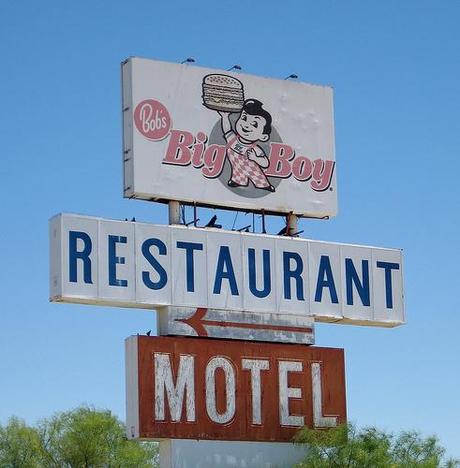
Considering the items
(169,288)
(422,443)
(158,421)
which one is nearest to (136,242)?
(169,288)

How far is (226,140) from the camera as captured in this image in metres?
40.6

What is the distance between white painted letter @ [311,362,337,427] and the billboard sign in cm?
143

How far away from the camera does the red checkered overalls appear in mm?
40625

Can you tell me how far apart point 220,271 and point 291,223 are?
305cm

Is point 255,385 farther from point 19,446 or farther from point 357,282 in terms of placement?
point 19,446

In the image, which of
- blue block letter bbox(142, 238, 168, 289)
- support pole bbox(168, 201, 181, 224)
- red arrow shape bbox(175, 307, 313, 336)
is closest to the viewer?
blue block letter bbox(142, 238, 168, 289)

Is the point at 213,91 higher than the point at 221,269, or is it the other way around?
the point at 213,91

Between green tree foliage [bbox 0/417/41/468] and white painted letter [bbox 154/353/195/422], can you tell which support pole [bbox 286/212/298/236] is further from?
green tree foliage [bbox 0/417/41/468]

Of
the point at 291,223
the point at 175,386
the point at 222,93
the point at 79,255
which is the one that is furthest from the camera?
the point at 291,223

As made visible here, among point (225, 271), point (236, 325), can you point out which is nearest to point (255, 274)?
point (225, 271)

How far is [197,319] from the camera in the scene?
127ft

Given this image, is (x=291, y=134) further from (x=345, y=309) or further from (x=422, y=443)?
(x=422, y=443)

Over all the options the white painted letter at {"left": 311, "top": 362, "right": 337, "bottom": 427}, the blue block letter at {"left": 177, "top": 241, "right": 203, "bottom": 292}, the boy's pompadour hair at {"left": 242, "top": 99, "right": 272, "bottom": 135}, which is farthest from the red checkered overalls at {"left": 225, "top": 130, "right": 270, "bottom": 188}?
the white painted letter at {"left": 311, "top": 362, "right": 337, "bottom": 427}

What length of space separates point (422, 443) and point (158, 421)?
28.8 feet
